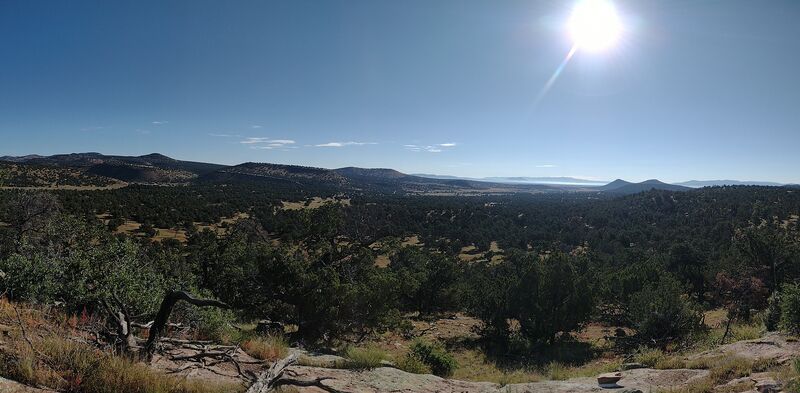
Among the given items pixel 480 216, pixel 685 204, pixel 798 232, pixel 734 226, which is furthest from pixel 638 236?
pixel 480 216

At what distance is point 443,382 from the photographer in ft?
31.1

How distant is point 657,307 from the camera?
19.7 m

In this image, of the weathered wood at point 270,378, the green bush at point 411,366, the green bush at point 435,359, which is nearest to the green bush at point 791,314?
the green bush at point 435,359

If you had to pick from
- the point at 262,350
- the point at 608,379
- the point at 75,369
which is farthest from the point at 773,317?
the point at 75,369

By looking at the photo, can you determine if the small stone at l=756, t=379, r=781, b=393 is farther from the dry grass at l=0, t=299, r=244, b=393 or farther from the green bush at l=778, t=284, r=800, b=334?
the dry grass at l=0, t=299, r=244, b=393

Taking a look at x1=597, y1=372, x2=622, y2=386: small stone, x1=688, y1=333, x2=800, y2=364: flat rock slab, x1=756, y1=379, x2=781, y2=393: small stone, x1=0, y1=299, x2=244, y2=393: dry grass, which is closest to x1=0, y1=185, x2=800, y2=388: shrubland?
x1=0, y1=299, x2=244, y2=393: dry grass

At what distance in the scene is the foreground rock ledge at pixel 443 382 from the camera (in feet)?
25.4

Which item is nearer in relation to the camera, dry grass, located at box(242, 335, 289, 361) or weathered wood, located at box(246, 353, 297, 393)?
weathered wood, located at box(246, 353, 297, 393)

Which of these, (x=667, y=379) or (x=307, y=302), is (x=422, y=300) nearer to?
(x=307, y=302)

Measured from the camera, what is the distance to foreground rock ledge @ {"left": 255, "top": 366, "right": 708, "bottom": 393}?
7.73 meters

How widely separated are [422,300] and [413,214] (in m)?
55.9

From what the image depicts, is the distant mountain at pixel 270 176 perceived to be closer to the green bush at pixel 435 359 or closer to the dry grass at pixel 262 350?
the green bush at pixel 435 359

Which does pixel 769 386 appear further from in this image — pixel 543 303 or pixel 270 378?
pixel 543 303

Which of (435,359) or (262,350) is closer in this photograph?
(262,350)
